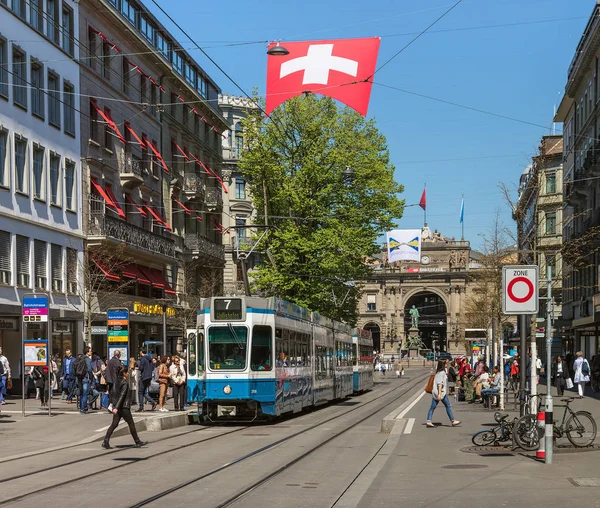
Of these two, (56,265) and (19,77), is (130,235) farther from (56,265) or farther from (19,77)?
(19,77)

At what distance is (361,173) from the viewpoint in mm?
52688

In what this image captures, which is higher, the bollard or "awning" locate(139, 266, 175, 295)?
"awning" locate(139, 266, 175, 295)

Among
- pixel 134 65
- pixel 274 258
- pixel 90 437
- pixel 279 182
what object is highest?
pixel 134 65

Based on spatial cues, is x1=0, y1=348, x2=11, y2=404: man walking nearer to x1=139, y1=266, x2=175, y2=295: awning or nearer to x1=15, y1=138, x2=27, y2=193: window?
x1=15, y1=138, x2=27, y2=193: window

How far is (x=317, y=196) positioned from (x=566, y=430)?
34.8m

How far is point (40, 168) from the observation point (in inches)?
1593

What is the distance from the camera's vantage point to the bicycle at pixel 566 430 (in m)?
17.8

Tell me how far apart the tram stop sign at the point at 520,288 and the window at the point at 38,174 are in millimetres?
25829

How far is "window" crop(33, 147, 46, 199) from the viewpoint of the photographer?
39.9 m

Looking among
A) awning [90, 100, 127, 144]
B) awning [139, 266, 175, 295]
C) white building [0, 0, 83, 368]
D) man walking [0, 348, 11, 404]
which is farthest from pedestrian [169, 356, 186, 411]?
awning [139, 266, 175, 295]

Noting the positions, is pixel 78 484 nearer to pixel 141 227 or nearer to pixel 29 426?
pixel 29 426

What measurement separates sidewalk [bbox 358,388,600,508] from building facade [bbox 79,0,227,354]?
1860 cm

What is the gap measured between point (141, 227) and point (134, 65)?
25.1 ft

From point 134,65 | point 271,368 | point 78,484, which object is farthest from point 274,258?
point 78,484
